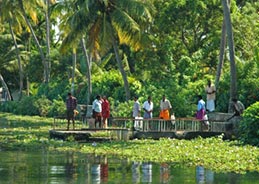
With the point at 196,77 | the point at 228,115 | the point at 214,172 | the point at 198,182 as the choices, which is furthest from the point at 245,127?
the point at 196,77

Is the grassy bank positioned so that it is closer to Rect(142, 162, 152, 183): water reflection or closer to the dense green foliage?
Rect(142, 162, 152, 183): water reflection

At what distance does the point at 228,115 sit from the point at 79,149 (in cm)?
738

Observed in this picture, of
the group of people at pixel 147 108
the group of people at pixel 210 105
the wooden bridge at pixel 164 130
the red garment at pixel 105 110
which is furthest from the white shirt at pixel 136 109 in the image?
the group of people at pixel 210 105

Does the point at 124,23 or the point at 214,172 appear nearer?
the point at 214,172

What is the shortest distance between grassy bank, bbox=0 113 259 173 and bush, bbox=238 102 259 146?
462mm

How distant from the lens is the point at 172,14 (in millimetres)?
48812

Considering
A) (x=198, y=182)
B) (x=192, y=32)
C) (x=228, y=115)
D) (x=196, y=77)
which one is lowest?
(x=198, y=182)

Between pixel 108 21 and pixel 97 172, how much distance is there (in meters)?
21.0

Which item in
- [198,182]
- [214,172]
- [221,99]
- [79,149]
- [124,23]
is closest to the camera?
[198,182]

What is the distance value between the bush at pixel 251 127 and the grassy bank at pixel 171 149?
46 cm

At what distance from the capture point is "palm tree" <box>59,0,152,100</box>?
130 feet

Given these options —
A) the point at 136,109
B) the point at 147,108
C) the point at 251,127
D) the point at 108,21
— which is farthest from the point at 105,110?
the point at 251,127

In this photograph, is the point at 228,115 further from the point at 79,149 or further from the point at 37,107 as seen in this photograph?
the point at 37,107

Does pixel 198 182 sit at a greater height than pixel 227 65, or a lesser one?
lesser
